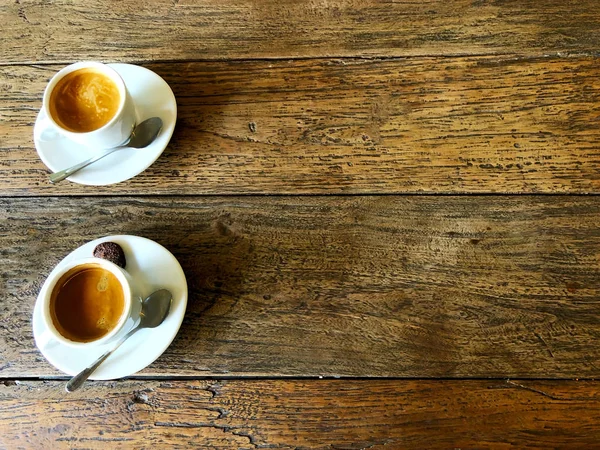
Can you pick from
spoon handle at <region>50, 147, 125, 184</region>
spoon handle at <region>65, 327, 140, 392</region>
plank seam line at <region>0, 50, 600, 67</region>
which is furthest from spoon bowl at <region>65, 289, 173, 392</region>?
plank seam line at <region>0, 50, 600, 67</region>

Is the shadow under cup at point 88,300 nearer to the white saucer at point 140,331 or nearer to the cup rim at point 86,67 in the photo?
the white saucer at point 140,331

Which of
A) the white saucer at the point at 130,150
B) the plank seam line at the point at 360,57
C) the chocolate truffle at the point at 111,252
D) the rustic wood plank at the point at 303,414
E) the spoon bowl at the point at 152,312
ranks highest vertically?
the plank seam line at the point at 360,57

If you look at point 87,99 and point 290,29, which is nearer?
point 87,99

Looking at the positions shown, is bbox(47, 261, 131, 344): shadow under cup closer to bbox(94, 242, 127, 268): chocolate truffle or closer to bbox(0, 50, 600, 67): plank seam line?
bbox(94, 242, 127, 268): chocolate truffle

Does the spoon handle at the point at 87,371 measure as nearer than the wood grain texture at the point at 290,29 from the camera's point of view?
Yes

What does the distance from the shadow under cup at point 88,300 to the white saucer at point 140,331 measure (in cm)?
4

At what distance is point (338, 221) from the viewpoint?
0.86 metres

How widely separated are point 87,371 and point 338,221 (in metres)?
0.44

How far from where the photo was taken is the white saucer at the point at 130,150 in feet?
2.71

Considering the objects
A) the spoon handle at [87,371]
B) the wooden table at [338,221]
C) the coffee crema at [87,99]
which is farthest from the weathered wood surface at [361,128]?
the spoon handle at [87,371]

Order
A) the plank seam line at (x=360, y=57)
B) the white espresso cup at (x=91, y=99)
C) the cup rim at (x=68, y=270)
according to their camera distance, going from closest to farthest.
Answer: the cup rim at (x=68, y=270) → the white espresso cup at (x=91, y=99) → the plank seam line at (x=360, y=57)

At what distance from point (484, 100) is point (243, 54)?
0.43m

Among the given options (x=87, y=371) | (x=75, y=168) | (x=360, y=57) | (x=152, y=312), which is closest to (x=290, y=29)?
(x=360, y=57)

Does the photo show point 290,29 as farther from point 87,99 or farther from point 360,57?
point 87,99
